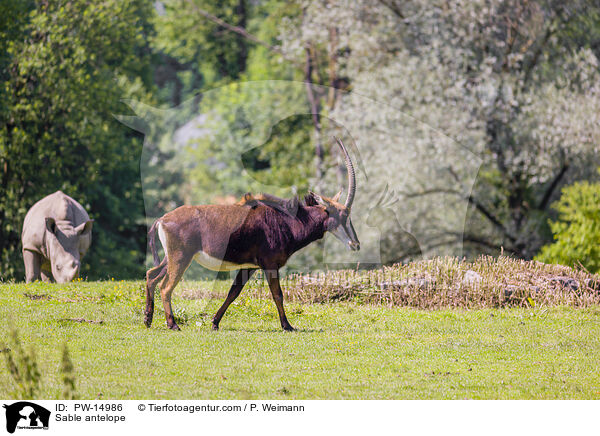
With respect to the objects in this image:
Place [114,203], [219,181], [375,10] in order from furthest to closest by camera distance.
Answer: [114,203]
[375,10]
[219,181]

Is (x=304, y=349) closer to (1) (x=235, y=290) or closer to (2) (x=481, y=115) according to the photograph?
(1) (x=235, y=290)

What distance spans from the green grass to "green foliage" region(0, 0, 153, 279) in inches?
335

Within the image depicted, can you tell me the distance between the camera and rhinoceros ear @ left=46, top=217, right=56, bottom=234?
18484 millimetres

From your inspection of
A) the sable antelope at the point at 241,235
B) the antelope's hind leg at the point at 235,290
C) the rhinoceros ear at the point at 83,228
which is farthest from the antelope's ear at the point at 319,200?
the rhinoceros ear at the point at 83,228

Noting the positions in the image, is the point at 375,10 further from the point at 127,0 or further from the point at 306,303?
the point at 306,303

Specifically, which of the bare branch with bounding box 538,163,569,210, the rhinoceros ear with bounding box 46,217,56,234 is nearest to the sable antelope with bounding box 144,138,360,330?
the rhinoceros ear with bounding box 46,217,56,234

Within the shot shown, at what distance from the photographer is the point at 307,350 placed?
11258 millimetres

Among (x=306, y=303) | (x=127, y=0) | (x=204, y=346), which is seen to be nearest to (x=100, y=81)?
(x=127, y=0)

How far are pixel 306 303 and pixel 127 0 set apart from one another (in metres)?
15.4

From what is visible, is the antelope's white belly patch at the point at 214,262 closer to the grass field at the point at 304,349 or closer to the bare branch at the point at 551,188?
the grass field at the point at 304,349

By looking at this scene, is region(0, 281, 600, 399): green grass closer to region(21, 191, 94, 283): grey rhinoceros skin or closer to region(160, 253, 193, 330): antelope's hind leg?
region(160, 253, 193, 330): antelope's hind leg

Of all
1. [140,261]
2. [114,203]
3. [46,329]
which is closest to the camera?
[46,329]

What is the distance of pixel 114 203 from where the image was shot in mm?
28172
